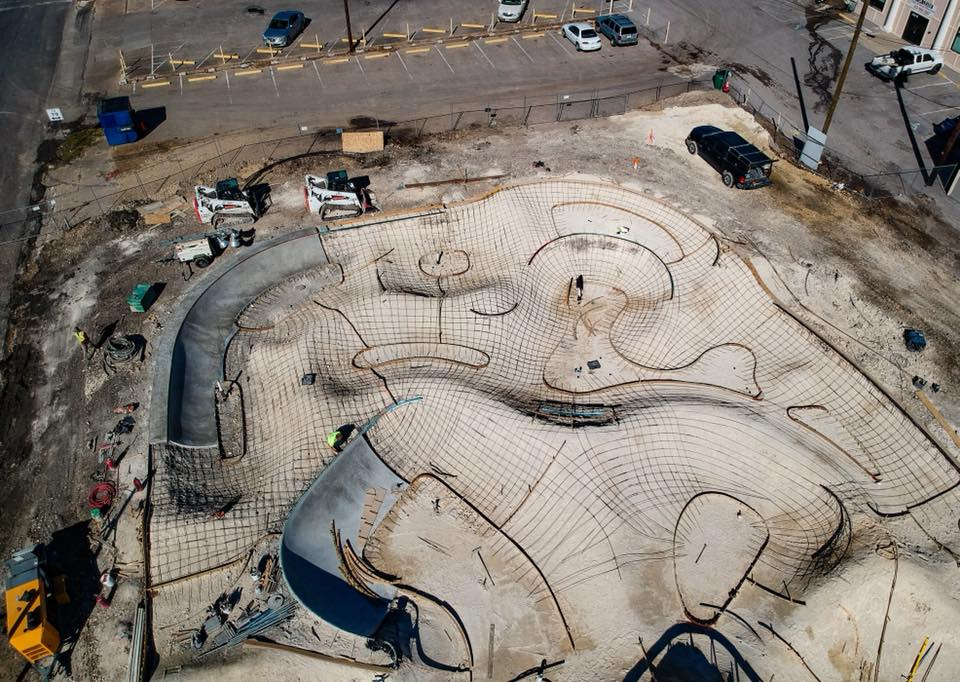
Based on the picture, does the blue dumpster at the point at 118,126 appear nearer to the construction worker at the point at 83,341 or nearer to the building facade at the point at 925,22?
the construction worker at the point at 83,341

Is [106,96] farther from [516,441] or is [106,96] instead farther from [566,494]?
[566,494]

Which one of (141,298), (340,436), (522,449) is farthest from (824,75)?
(141,298)

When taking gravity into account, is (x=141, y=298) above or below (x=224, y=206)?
below

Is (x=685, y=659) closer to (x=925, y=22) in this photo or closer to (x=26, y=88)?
(x=925, y=22)

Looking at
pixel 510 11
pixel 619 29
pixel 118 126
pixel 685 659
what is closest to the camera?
pixel 685 659

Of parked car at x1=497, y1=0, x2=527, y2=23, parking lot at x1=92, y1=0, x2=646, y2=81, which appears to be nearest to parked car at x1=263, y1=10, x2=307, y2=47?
parking lot at x1=92, y1=0, x2=646, y2=81

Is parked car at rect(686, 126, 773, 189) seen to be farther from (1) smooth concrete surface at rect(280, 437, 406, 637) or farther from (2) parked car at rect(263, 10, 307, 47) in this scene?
(2) parked car at rect(263, 10, 307, 47)
